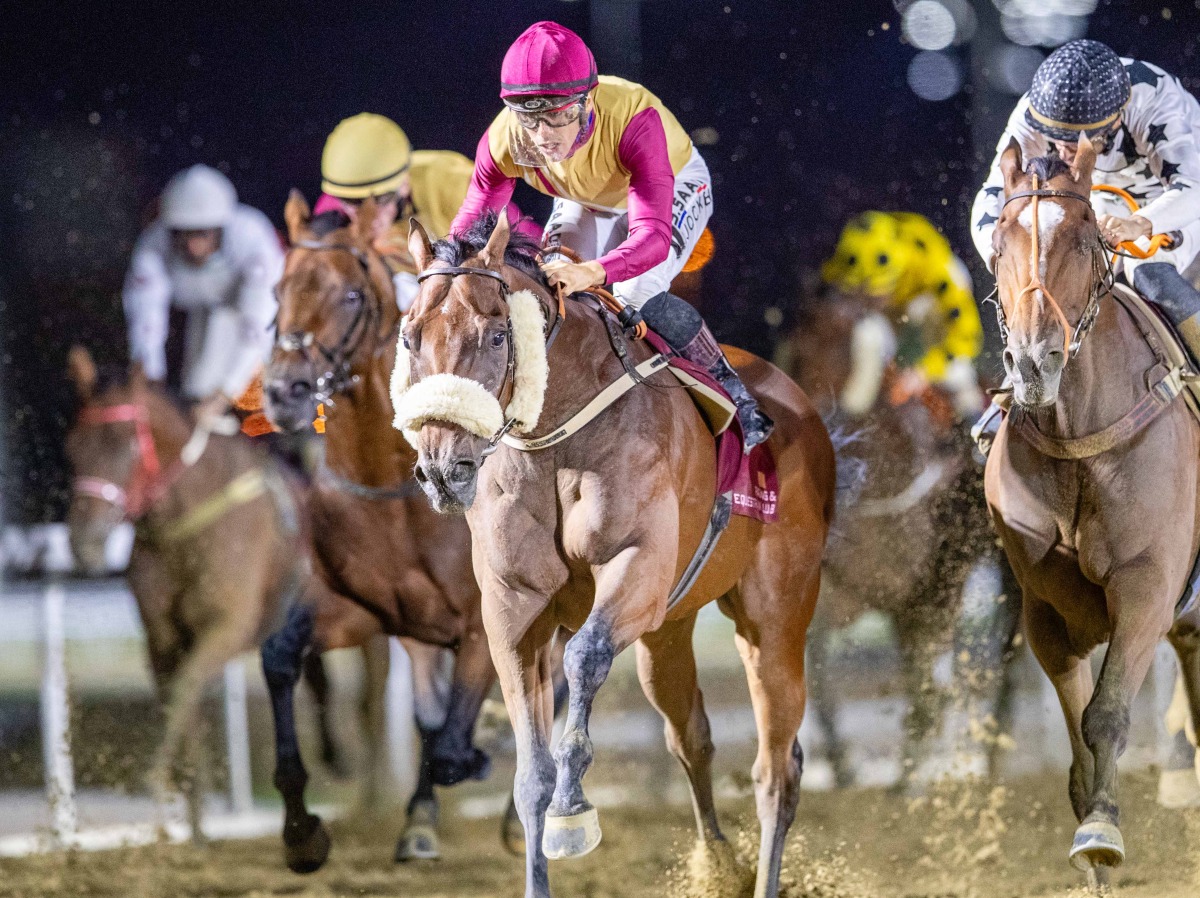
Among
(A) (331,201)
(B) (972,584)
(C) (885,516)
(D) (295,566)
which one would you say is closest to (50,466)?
(D) (295,566)

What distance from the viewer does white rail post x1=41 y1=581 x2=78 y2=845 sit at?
4.68 metres

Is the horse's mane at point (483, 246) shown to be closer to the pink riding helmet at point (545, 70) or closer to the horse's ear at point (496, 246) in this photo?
the horse's ear at point (496, 246)

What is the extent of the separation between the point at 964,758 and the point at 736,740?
2.65ft

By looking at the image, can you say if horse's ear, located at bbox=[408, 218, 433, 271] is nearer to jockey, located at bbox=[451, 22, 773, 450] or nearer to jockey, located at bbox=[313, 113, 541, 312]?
jockey, located at bbox=[451, 22, 773, 450]

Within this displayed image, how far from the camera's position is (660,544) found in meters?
3.16

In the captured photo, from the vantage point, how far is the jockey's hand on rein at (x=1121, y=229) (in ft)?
10.9

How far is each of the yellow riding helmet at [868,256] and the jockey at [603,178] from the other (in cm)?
103

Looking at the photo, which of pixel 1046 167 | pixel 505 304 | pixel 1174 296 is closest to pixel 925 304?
pixel 1174 296

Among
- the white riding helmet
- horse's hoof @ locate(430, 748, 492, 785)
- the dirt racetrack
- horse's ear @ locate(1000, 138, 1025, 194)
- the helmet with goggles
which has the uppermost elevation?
the helmet with goggles

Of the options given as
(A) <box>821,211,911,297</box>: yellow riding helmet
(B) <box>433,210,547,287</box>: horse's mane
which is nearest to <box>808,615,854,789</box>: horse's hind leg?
(A) <box>821,211,911,297</box>: yellow riding helmet

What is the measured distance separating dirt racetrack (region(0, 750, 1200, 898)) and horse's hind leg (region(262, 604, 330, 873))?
142mm

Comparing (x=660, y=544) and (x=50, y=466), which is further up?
(x=660, y=544)

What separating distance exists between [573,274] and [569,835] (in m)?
1.16

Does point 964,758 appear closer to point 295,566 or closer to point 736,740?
point 736,740
